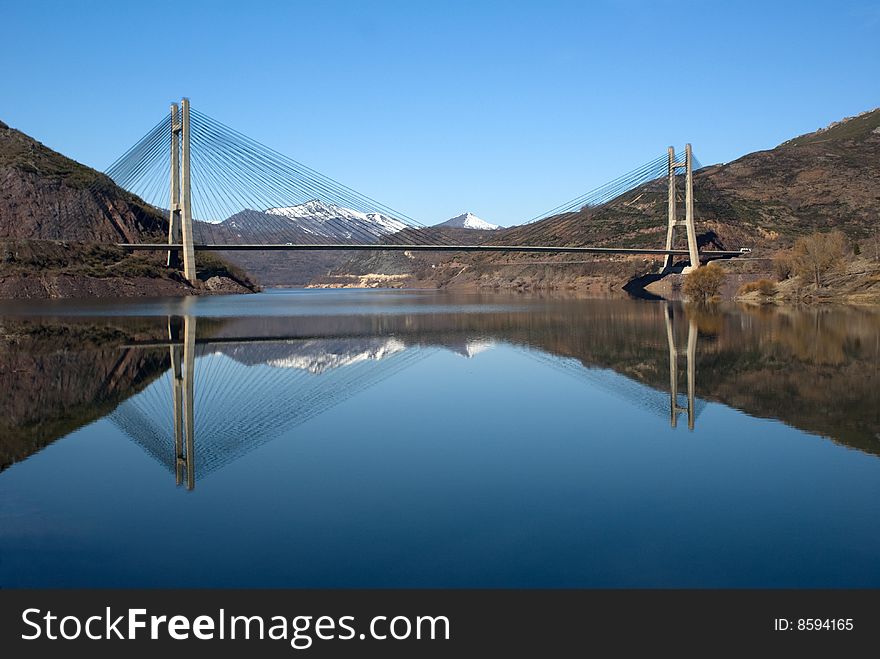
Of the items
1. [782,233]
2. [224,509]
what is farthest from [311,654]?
[782,233]

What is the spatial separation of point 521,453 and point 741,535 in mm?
3735

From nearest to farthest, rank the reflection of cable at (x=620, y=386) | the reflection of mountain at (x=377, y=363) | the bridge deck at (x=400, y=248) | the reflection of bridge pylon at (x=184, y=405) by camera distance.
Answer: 1. the reflection of bridge pylon at (x=184, y=405)
2. the reflection of mountain at (x=377, y=363)
3. the reflection of cable at (x=620, y=386)
4. the bridge deck at (x=400, y=248)

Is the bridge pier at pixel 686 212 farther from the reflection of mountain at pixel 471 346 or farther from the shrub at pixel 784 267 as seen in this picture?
the reflection of mountain at pixel 471 346

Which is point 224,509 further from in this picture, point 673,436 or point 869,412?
point 869,412

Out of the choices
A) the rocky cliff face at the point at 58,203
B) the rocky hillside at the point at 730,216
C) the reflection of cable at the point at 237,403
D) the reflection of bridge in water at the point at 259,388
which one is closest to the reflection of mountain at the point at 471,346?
the reflection of bridge in water at the point at 259,388

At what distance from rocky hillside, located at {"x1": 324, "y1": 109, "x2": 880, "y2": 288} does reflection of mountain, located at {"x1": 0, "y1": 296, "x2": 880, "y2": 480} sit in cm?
5215

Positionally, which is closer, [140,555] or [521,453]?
[140,555]

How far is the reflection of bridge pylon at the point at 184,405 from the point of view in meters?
9.84

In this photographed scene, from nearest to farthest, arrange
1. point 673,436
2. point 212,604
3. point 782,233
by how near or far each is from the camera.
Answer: point 212,604 → point 673,436 → point 782,233

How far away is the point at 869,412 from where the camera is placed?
1308 cm

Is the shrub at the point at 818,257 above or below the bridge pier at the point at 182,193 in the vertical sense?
below

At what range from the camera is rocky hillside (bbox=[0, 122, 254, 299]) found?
67250 millimetres

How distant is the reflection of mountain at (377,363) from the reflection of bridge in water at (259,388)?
0.25ft

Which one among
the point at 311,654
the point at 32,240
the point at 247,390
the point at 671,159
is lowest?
the point at 311,654
